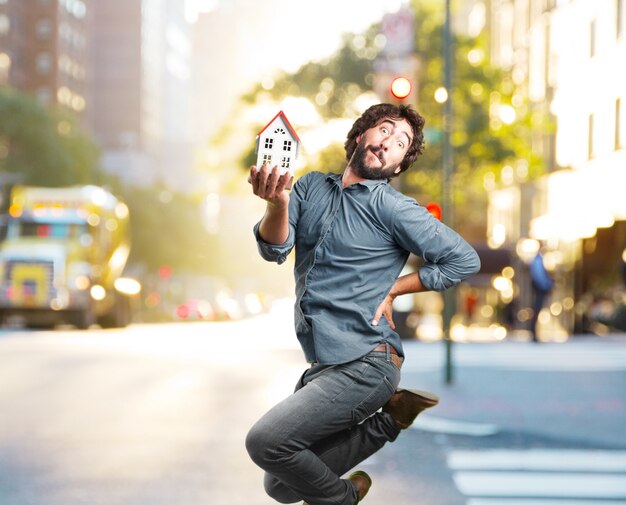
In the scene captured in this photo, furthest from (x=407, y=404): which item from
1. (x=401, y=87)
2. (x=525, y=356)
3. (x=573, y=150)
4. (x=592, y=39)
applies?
(x=573, y=150)

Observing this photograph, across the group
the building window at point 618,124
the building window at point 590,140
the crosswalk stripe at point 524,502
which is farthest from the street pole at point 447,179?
the building window at point 590,140

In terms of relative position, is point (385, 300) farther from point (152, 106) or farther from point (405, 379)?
point (152, 106)

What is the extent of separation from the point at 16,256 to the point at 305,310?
24.1 m

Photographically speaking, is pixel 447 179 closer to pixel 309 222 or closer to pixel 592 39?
pixel 309 222

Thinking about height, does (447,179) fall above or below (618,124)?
below

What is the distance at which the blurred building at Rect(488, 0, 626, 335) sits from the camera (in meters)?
36.3

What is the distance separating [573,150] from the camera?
42312 millimetres

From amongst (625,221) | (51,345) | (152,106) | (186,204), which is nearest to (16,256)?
(51,345)

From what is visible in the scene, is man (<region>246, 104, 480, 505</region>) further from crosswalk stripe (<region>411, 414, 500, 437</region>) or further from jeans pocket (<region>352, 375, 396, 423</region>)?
crosswalk stripe (<region>411, 414, 500, 437</region>)

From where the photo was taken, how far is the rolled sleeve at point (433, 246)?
14.5 feet

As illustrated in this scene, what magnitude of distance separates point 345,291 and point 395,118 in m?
0.70

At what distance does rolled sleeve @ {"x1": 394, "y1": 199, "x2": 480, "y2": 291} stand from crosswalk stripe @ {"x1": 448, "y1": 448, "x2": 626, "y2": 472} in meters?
5.06

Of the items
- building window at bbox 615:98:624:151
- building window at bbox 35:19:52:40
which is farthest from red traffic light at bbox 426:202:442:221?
building window at bbox 35:19:52:40

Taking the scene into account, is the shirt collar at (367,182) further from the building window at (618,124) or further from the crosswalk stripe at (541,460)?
the building window at (618,124)
